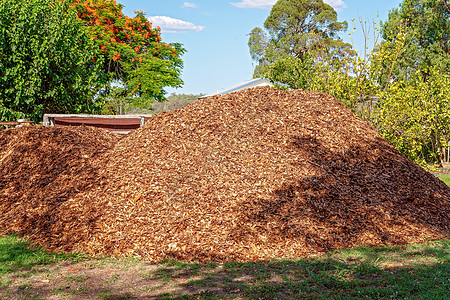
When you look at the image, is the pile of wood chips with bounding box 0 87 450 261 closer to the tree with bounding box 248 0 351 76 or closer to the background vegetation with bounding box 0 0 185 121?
the background vegetation with bounding box 0 0 185 121

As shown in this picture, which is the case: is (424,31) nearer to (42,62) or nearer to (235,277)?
(42,62)

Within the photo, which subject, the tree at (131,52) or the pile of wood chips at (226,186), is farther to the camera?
the tree at (131,52)

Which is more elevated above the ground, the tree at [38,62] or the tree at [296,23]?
the tree at [296,23]

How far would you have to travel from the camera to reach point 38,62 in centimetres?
1366

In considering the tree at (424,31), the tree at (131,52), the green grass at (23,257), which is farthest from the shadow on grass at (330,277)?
the tree at (424,31)

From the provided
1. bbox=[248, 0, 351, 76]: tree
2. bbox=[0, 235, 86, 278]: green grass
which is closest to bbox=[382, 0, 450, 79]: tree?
bbox=[248, 0, 351, 76]: tree

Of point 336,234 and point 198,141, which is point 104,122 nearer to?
point 198,141

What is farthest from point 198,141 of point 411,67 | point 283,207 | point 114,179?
point 411,67

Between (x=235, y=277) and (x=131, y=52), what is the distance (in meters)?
24.4

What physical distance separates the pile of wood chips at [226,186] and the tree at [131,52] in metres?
18.3

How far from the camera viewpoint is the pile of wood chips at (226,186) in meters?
5.80

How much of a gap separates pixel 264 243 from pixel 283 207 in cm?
93

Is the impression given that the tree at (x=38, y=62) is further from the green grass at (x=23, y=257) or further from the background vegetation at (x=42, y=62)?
the green grass at (x=23, y=257)

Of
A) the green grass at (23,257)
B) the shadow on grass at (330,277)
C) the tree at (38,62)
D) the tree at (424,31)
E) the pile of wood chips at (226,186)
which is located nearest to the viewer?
the shadow on grass at (330,277)
